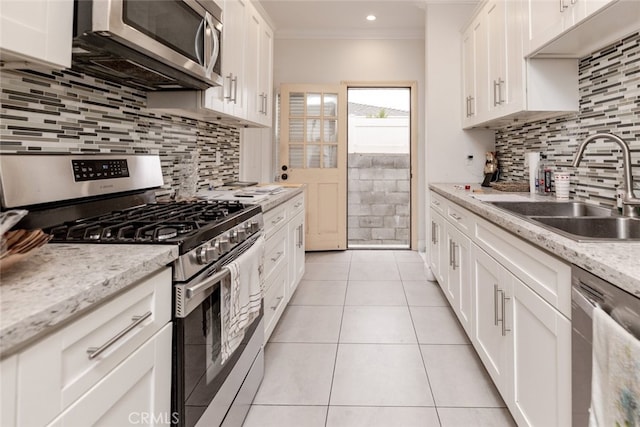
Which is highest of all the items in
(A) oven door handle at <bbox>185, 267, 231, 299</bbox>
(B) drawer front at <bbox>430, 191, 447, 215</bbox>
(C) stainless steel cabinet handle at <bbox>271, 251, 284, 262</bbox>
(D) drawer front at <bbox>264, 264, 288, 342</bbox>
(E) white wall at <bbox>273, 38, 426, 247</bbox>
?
(E) white wall at <bbox>273, 38, 426, 247</bbox>

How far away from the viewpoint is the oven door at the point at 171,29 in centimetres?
113

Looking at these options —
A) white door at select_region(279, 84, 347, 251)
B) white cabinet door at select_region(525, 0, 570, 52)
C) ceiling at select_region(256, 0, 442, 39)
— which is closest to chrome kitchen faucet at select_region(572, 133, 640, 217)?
white cabinet door at select_region(525, 0, 570, 52)

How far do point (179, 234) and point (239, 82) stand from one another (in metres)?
1.64

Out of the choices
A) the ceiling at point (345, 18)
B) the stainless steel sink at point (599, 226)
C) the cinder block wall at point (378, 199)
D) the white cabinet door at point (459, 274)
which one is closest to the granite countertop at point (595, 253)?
the stainless steel sink at point (599, 226)

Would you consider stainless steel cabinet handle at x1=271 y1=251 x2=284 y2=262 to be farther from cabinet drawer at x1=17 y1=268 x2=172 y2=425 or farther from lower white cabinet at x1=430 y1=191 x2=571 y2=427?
cabinet drawer at x1=17 y1=268 x2=172 y2=425

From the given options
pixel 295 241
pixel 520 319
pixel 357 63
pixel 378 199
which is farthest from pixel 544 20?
pixel 378 199

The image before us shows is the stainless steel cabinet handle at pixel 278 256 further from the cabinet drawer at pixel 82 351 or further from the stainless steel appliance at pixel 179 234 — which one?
the cabinet drawer at pixel 82 351

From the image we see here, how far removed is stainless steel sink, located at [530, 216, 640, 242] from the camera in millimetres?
1469

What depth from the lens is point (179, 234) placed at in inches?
42.3

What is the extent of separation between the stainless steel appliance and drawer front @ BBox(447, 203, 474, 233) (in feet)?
3.89

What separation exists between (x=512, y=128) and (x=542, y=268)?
2.45m

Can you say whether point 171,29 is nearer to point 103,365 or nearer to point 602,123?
point 103,365

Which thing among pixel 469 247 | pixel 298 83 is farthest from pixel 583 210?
pixel 298 83

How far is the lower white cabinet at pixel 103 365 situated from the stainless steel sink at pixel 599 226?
4.67 feet
